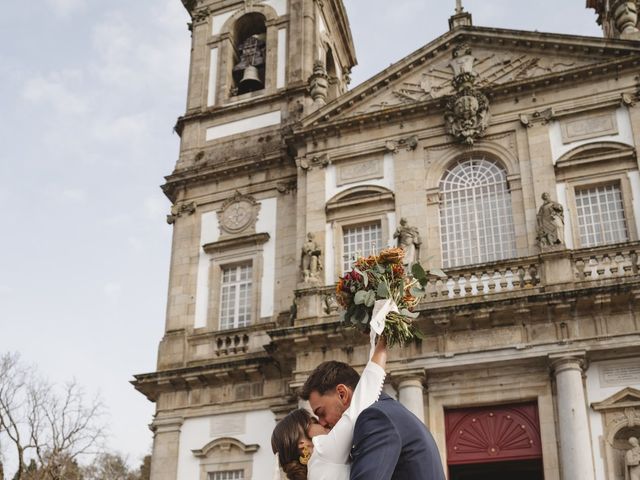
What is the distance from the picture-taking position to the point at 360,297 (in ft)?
16.1

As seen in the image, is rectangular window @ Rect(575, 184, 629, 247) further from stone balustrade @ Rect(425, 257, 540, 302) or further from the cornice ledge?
the cornice ledge

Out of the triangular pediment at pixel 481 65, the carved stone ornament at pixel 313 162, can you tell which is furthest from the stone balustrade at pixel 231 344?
the triangular pediment at pixel 481 65

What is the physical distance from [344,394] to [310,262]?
552 inches

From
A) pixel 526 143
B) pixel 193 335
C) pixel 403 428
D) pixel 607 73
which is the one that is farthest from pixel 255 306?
pixel 403 428

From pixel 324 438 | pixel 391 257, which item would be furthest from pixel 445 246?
pixel 324 438

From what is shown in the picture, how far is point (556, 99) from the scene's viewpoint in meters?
18.2

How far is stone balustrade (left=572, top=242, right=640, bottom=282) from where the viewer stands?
1564cm

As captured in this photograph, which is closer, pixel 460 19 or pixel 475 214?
pixel 475 214

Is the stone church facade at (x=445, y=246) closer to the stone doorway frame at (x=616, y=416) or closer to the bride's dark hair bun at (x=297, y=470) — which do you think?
the stone doorway frame at (x=616, y=416)

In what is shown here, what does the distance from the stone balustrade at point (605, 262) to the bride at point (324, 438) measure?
12.3 meters

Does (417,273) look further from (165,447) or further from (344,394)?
(165,447)

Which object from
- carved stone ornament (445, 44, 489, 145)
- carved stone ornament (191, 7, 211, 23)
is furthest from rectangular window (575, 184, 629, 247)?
carved stone ornament (191, 7, 211, 23)

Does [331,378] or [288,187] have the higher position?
[288,187]

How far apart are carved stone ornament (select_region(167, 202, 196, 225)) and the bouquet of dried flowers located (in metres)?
Result: 16.4
